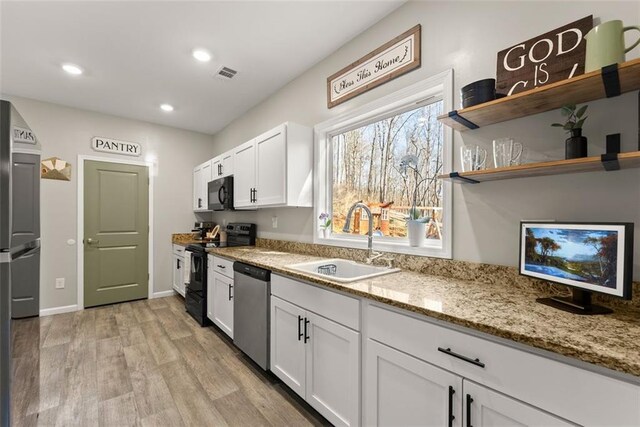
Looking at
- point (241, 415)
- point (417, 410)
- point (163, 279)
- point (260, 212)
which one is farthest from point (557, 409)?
point (163, 279)

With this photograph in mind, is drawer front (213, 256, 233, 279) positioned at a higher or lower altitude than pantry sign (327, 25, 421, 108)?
lower

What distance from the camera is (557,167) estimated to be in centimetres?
116

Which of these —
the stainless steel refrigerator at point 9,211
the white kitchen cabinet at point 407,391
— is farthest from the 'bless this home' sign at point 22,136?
the white kitchen cabinet at point 407,391

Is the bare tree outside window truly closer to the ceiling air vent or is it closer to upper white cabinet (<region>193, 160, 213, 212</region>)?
the ceiling air vent

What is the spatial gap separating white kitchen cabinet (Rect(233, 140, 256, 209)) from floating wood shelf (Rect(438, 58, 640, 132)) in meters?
2.12

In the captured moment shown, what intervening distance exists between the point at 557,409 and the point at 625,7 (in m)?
1.56

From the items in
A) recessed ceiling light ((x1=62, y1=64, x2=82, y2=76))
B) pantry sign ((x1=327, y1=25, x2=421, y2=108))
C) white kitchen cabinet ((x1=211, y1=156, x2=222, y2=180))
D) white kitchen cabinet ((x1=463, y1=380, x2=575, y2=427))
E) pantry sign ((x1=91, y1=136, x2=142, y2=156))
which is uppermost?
recessed ceiling light ((x1=62, y1=64, x2=82, y2=76))

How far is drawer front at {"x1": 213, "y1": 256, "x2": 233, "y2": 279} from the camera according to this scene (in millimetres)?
2631

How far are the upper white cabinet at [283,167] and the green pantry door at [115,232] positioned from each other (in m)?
2.29

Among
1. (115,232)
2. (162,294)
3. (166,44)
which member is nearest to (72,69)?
(166,44)

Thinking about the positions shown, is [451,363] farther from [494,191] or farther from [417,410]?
[494,191]

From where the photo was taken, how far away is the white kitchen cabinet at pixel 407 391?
106cm

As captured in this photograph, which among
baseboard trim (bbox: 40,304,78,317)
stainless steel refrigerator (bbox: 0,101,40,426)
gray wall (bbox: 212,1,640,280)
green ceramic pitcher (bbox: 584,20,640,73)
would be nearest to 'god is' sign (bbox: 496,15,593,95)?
gray wall (bbox: 212,1,640,280)

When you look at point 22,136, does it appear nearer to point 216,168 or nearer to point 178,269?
point 216,168
